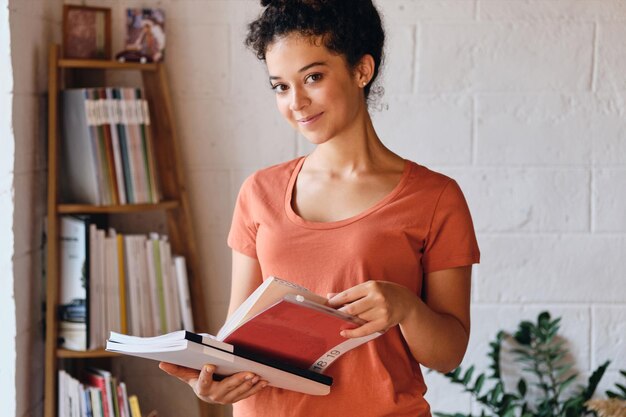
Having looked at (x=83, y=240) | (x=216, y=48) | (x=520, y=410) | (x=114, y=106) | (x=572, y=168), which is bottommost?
(x=520, y=410)

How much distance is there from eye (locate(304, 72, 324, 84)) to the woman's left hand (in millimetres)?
365

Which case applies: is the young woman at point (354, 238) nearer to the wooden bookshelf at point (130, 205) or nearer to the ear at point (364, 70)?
the ear at point (364, 70)

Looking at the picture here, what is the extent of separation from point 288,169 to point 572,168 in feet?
3.73

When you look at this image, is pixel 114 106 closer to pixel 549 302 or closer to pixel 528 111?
pixel 528 111

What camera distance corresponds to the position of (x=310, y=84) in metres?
1.37

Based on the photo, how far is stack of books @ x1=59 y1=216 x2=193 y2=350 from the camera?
2193 millimetres

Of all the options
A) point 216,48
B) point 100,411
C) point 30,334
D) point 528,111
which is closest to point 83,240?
point 30,334

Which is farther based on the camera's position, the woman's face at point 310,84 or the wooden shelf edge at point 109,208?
the wooden shelf edge at point 109,208

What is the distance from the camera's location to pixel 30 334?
7.11 feet

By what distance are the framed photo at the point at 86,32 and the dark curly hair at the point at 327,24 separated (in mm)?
1001

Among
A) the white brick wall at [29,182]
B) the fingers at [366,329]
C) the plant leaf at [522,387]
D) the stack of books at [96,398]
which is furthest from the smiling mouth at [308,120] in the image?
the plant leaf at [522,387]

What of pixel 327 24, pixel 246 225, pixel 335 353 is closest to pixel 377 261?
pixel 335 353

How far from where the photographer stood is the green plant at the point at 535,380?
2311mm

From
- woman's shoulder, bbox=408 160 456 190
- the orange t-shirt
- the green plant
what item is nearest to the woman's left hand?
the orange t-shirt
